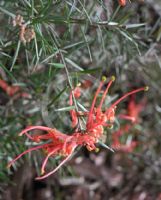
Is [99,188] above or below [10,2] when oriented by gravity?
below

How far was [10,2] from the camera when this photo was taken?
872 mm

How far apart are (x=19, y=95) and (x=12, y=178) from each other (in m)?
0.40

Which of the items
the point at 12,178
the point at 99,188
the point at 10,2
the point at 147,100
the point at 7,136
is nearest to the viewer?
the point at 10,2

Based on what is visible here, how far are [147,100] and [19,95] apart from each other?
0.58m

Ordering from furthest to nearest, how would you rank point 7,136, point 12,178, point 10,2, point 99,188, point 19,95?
point 99,188 → point 12,178 → point 19,95 → point 7,136 → point 10,2

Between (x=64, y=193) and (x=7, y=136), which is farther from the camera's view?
(x=64, y=193)

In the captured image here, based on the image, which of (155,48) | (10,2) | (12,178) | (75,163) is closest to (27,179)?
(12,178)

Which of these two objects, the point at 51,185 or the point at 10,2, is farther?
the point at 51,185

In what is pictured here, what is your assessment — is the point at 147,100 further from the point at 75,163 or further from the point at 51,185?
the point at 51,185

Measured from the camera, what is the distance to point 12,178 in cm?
151

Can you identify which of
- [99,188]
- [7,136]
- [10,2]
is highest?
[10,2]

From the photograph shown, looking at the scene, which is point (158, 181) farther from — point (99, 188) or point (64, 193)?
point (64, 193)

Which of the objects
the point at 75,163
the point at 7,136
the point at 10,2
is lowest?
the point at 75,163

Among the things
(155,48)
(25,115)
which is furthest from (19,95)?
(155,48)
